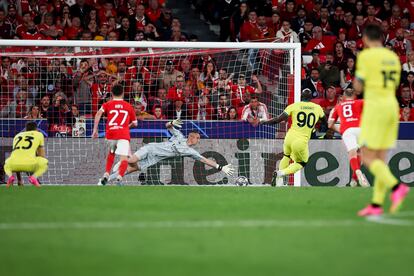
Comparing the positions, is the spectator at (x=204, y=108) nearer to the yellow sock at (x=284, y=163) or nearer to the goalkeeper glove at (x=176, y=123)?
the goalkeeper glove at (x=176, y=123)

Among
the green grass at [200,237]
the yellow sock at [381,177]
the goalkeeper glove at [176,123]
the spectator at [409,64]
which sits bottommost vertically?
the green grass at [200,237]

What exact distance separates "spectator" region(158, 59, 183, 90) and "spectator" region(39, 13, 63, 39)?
11.6 ft

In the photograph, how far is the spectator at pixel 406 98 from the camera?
23.0 metres

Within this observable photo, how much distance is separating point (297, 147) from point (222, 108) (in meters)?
2.97

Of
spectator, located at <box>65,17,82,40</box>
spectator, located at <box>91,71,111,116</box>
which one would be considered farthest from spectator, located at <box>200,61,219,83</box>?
spectator, located at <box>65,17,82,40</box>

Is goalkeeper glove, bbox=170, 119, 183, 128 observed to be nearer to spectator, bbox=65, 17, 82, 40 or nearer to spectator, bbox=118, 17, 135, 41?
spectator, bbox=118, 17, 135, 41

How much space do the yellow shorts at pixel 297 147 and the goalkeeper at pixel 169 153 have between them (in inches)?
65.1

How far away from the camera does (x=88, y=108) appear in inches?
816

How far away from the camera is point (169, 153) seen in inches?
784

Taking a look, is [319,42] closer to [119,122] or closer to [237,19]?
[237,19]

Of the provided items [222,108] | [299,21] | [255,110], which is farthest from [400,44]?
[222,108]

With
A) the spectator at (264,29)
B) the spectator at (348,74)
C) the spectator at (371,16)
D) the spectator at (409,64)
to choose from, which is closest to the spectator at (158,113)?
the spectator at (264,29)

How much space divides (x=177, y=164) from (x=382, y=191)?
1052cm

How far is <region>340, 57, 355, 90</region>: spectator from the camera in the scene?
77.7 ft
